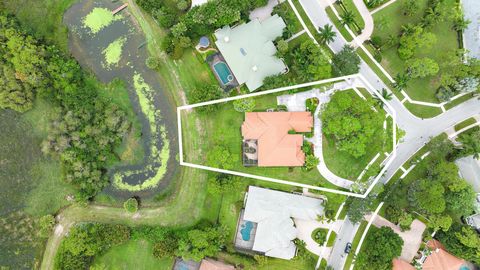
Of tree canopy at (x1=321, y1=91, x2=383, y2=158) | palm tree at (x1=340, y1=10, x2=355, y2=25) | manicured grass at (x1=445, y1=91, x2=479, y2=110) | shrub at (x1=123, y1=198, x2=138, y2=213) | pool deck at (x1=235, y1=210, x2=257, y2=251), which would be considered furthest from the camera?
manicured grass at (x1=445, y1=91, x2=479, y2=110)

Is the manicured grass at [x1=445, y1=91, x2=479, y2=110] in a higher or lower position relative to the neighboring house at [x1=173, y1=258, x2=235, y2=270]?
higher

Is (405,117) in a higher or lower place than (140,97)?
→ higher

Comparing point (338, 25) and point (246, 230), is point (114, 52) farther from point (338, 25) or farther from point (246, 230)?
point (338, 25)

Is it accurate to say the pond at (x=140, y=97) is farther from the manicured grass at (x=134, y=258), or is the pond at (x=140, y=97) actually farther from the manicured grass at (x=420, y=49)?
the manicured grass at (x=420, y=49)

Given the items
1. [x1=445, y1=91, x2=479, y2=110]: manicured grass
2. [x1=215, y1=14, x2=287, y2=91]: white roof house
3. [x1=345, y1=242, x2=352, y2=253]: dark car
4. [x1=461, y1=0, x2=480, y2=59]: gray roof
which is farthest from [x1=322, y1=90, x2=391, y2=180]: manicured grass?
[x1=461, y1=0, x2=480, y2=59]: gray roof

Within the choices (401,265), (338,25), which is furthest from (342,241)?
(338,25)

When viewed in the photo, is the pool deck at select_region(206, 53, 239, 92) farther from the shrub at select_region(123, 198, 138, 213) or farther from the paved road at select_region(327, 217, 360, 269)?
the paved road at select_region(327, 217, 360, 269)

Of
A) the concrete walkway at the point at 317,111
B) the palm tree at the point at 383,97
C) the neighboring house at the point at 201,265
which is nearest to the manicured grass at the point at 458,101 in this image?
the palm tree at the point at 383,97
